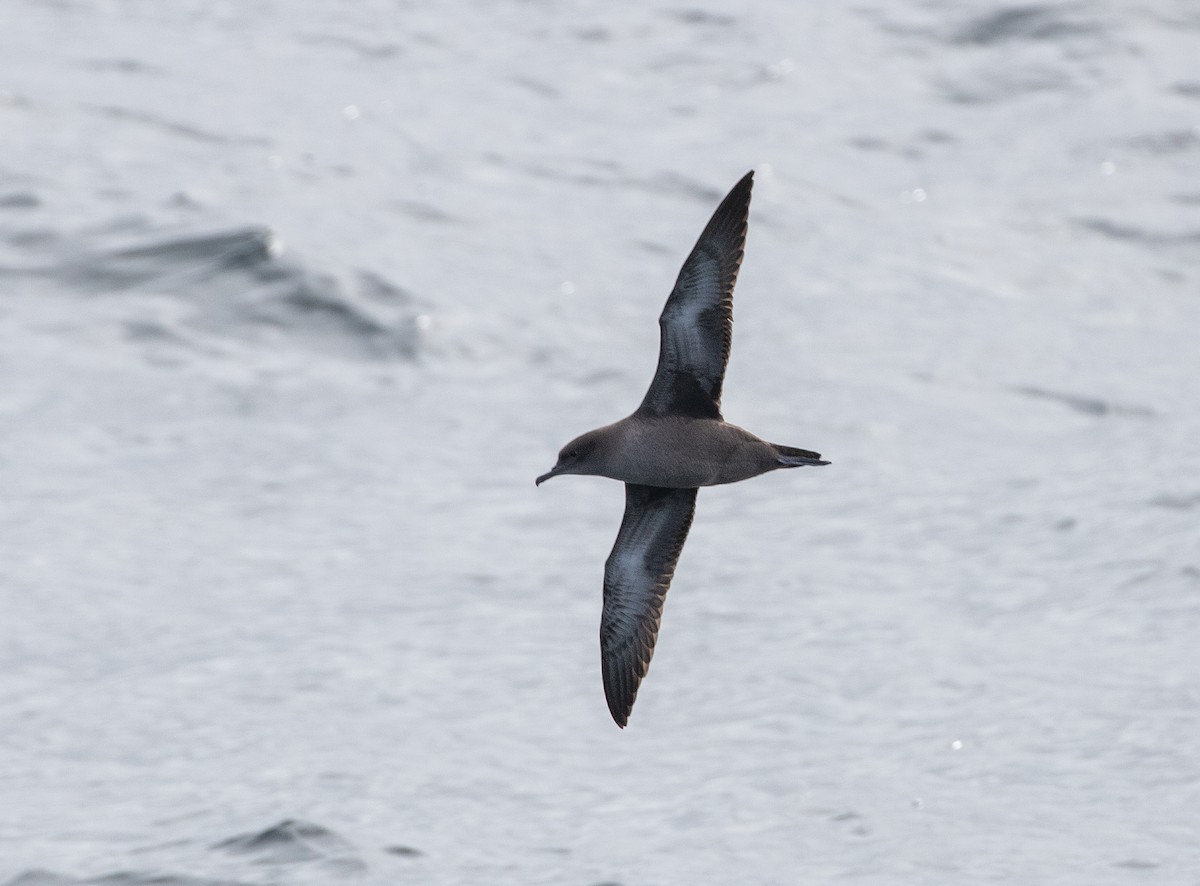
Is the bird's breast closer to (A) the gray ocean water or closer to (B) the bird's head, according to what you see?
(B) the bird's head

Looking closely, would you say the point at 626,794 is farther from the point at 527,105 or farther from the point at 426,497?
the point at 527,105

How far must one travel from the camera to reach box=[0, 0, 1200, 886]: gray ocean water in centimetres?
1495

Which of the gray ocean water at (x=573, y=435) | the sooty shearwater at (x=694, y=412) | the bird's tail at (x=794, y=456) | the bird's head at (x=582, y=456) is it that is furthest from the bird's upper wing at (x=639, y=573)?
the gray ocean water at (x=573, y=435)

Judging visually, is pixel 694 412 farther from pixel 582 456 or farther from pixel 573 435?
pixel 573 435

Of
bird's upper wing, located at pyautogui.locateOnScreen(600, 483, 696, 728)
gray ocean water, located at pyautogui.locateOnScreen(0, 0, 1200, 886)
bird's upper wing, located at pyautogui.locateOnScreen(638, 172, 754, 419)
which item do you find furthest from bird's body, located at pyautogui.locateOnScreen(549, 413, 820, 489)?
gray ocean water, located at pyautogui.locateOnScreen(0, 0, 1200, 886)

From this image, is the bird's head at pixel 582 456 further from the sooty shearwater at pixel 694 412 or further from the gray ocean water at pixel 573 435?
the gray ocean water at pixel 573 435

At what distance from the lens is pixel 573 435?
2005 centimetres

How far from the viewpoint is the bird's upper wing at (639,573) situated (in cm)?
1005

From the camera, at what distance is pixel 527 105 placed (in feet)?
90.9

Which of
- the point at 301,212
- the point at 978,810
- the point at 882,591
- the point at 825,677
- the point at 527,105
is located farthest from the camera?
the point at 527,105

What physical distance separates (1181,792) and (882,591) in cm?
390

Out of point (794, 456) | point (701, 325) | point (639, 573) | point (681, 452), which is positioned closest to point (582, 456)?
point (681, 452)

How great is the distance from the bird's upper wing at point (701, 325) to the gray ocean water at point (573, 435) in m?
5.34

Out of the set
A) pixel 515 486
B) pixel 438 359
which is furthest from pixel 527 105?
pixel 515 486
